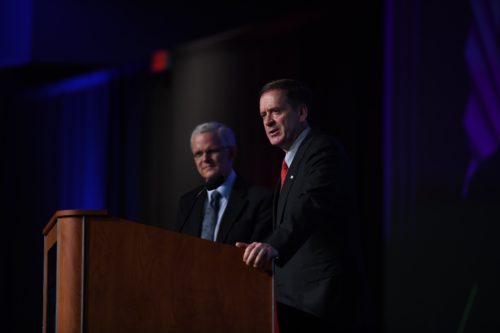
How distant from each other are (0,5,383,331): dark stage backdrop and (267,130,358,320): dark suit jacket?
216 cm

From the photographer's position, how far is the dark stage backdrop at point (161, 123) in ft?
15.8

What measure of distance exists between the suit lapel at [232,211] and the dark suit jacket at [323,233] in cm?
82

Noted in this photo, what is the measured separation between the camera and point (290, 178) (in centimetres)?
254

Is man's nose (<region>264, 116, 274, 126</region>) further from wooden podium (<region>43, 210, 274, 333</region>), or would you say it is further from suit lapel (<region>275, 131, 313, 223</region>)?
wooden podium (<region>43, 210, 274, 333</region>)

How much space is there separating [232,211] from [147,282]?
127 cm

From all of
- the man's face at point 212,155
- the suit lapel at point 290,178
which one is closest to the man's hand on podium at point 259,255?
the suit lapel at point 290,178

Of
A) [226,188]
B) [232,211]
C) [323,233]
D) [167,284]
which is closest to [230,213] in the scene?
[232,211]

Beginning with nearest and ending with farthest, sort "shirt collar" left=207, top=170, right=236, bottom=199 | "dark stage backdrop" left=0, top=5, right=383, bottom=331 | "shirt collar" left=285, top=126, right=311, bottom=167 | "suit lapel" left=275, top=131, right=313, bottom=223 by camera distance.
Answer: "suit lapel" left=275, top=131, right=313, bottom=223, "shirt collar" left=285, top=126, right=311, bottom=167, "shirt collar" left=207, top=170, right=236, bottom=199, "dark stage backdrop" left=0, top=5, right=383, bottom=331

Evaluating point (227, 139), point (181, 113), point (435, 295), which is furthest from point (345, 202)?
point (181, 113)

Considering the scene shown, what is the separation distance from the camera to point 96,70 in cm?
680

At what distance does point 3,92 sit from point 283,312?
17.1 ft

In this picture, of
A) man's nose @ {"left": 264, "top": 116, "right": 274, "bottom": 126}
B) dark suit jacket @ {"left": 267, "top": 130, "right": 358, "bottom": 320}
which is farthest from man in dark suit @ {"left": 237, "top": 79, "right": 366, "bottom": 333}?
man's nose @ {"left": 264, "top": 116, "right": 274, "bottom": 126}

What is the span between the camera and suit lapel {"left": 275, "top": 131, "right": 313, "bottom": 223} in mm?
2516

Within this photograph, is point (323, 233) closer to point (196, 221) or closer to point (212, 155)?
point (196, 221)
